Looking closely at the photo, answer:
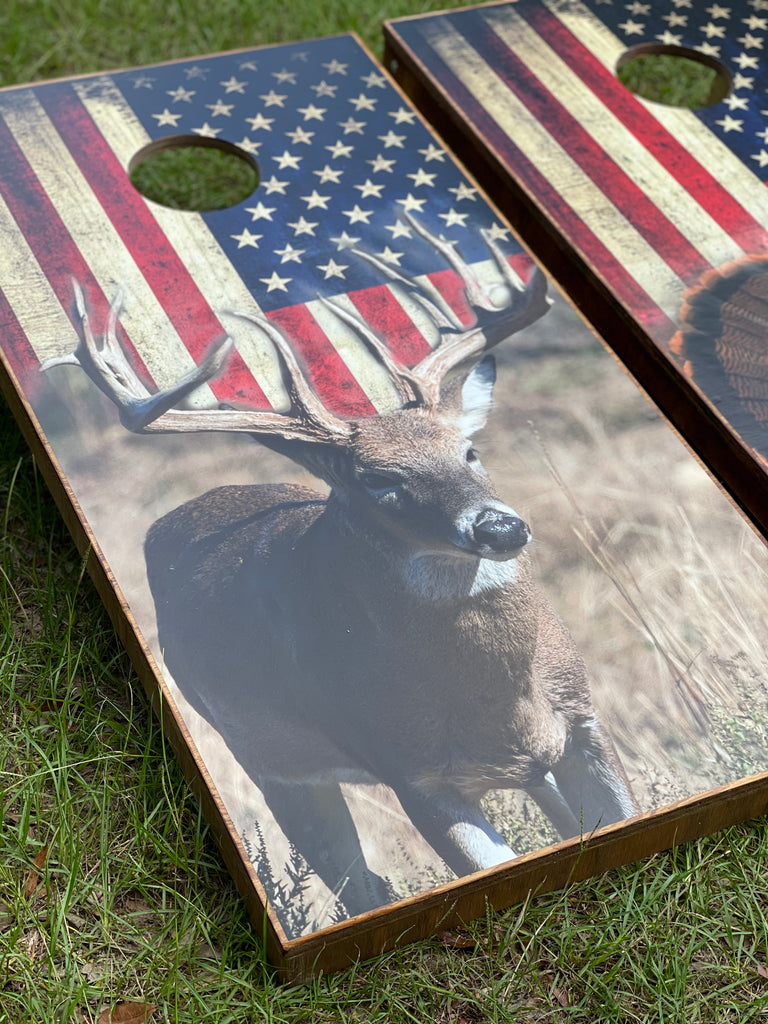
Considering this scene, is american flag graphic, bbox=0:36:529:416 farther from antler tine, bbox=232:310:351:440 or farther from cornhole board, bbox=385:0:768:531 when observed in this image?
cornhole board, bbox=385:0:768:531

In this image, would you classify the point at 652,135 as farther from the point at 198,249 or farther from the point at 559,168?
the point at 198,249

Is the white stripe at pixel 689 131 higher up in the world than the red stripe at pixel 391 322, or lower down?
higher up

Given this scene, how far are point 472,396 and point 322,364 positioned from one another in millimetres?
297

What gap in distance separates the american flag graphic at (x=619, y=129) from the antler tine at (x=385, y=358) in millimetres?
498

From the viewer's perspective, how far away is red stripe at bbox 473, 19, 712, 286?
2.66 m

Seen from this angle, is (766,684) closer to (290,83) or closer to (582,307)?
(582,307)

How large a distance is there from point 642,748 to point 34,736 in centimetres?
105

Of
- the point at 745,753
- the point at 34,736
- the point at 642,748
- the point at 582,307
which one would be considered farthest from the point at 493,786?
the point at 582,307

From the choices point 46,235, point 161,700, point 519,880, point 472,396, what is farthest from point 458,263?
point 519,880

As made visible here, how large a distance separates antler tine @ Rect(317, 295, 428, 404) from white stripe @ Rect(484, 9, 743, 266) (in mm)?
670

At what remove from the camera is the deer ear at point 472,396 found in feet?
7.66

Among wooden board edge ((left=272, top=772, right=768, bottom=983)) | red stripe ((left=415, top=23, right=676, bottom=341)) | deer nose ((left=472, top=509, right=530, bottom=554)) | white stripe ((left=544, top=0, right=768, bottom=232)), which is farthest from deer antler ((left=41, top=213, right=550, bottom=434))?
wooden board edge ((left=272, top=772, right=768, bottom=983))

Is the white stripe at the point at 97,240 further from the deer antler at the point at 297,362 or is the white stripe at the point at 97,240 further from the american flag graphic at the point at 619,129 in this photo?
the american flag graphic at the point at 619,129

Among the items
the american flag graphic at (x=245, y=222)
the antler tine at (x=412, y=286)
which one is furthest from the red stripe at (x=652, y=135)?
the antler tine at (x=412, y=286)
